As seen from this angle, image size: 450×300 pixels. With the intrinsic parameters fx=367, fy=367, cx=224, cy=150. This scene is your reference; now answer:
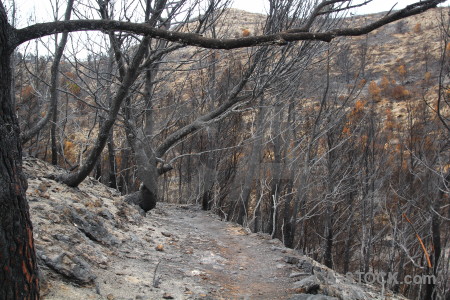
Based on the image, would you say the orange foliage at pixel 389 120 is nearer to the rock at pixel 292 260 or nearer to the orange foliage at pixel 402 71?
the orange foliage at pixel 402 71

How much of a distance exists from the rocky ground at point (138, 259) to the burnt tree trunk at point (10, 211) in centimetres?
67

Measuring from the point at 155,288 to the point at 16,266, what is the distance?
5.44ft

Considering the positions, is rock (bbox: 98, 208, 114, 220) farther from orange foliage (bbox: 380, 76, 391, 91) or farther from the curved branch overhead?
orange foliage (bbox: 380, 76, 391, 91)

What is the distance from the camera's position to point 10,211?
2002 millimetres

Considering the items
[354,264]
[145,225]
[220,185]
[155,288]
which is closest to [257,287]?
[155,288]

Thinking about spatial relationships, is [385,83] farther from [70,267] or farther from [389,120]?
[70,267]

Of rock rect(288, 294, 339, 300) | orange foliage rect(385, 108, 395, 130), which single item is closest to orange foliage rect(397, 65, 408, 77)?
orange foliage rect(385, 108, 395, 130)

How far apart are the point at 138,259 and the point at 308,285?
6.34 ft

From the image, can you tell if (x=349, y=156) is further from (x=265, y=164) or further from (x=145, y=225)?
(x=145, y=225)

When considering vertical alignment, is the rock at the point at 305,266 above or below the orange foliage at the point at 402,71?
below

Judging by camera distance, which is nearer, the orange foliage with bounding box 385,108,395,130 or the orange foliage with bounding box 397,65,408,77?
the orange foliage with bounding box 385,108,395,130

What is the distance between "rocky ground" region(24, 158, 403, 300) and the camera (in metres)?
3.15

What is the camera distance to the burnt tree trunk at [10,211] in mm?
1965

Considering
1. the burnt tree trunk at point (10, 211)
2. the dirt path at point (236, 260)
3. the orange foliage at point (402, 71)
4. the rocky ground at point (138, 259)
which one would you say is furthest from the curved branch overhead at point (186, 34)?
the orange foliage at point (402, 71)
